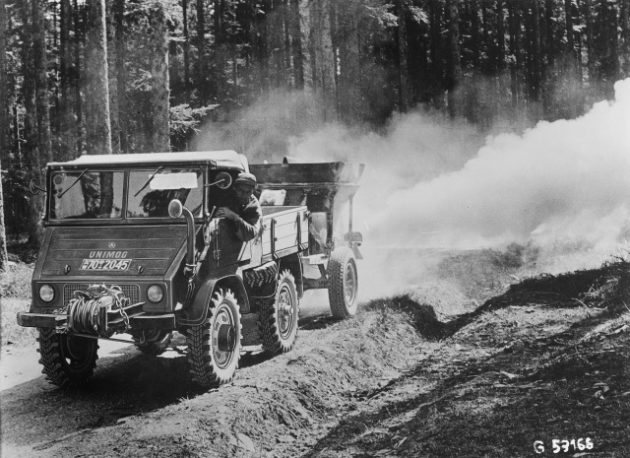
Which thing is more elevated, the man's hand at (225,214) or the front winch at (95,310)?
the man's hand at (225,214)

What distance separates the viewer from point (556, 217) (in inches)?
745

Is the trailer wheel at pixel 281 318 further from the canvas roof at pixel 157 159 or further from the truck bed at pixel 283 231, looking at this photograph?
the canvas roof at pixel 157 159

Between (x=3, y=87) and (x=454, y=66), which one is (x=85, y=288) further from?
(x=454, y=66)

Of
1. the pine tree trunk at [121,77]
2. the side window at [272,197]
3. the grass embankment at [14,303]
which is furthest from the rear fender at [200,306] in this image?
the pine tree trunk at [121,77]

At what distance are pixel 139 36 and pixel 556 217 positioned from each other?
2071 centimetres

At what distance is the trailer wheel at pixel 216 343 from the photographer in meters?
7.61

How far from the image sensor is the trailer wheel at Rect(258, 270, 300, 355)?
30.8 feet

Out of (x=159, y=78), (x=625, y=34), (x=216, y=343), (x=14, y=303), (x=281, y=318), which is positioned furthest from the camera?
(x=625, y=34)

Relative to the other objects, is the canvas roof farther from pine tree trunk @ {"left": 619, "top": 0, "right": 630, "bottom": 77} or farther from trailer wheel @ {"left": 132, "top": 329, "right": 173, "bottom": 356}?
pine tree trunk @ {"left": 619, "top": 0, "right": 630, "bottom": 77}

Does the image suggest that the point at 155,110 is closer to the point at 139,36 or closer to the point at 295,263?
the point at 295,263

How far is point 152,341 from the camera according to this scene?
8.76 meters

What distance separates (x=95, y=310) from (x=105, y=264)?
833 mm

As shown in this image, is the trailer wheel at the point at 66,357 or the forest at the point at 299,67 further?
the forest at the point at 299,67

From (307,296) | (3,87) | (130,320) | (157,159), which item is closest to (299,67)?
(3,87)
